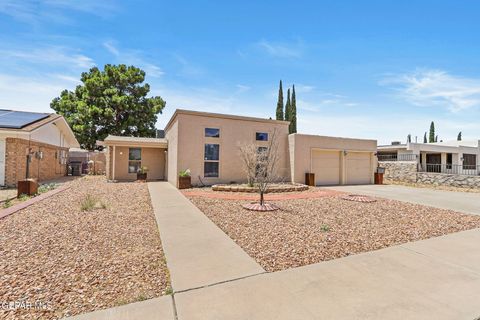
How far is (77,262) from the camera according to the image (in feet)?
11.7

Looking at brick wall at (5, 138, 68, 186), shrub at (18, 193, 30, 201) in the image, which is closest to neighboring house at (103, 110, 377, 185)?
brick wall at (5, 138, 68, 186)

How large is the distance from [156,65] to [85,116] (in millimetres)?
16140

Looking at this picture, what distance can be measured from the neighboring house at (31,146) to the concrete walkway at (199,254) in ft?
39.2

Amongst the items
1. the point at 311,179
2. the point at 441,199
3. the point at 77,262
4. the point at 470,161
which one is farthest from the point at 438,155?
the point at 77,262

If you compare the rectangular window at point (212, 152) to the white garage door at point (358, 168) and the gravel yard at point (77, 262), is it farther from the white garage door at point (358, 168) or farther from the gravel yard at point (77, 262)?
the white garage door at point (358, 168)

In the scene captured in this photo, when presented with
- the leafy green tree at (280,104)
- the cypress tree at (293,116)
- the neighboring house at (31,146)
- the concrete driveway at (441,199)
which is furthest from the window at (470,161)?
the neighboring house at (31,146)

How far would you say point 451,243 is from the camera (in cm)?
467

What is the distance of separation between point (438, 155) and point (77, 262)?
33.5 metres

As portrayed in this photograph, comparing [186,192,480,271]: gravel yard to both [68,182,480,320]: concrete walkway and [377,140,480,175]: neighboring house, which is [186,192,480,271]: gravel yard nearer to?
[68,182,480,320]: concrete walkway

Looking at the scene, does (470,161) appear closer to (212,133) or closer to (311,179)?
(311,179)

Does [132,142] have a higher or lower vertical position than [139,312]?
higher

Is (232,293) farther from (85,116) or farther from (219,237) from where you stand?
(85,116)

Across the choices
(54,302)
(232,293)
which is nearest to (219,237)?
(232,293)

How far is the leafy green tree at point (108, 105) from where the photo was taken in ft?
78.5
